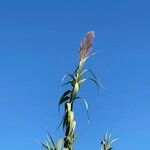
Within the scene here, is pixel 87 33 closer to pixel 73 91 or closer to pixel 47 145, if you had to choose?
pixel 73 91

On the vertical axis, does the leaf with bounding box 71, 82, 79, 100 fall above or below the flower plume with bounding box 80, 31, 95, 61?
below

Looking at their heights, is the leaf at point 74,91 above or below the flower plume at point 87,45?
below

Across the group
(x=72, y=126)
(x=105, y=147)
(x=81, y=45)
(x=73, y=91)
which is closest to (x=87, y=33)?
(x=81, y=45)

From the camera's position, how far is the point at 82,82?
10.4m

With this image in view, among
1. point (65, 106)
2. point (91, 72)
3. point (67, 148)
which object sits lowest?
point (67, 148)

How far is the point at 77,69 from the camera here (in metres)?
10.6

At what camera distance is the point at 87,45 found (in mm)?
10008

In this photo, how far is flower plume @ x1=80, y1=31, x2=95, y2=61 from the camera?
32.8 feet

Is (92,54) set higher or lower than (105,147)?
lower

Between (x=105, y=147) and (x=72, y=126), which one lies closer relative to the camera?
(x=72, y=126)

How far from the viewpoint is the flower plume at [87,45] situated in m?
10.0

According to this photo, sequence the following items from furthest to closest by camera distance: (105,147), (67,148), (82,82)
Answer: (105,147) < (82,82) < (67,148)

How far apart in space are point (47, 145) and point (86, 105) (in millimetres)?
1034

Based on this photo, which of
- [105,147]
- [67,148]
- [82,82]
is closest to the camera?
[67,148]
